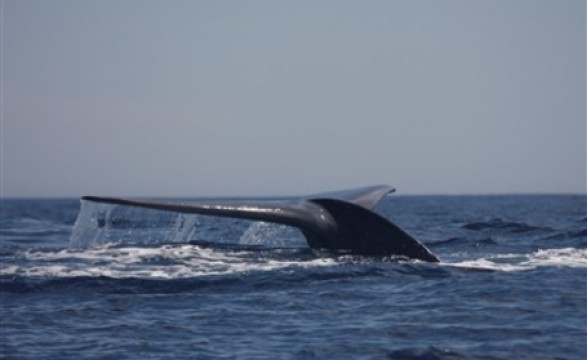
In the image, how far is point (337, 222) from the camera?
13023mm

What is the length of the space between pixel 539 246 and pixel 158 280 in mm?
6687

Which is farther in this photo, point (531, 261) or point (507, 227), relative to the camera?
point (507, 227)

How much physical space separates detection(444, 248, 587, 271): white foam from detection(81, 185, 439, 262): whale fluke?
668 millimetres

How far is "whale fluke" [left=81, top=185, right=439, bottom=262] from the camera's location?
1249 centimetres

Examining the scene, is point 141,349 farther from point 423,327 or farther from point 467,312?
point 467,312

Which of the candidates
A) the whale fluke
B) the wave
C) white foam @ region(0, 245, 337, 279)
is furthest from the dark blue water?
the wave

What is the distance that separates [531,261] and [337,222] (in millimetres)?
2467

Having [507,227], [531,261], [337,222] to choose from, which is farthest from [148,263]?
[507,227]

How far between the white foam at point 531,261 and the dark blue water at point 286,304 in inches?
1.0

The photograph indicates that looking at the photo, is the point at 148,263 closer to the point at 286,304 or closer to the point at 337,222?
the point at 337,222

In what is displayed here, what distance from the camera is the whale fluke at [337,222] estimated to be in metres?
12.5

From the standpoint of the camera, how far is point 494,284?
10.8 m

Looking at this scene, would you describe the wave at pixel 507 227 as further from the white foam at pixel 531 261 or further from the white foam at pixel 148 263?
the white foam at pixel 148 263

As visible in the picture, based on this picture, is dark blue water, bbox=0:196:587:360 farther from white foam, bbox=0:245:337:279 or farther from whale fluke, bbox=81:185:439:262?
whale fluke, bbox=81:185:439:262
